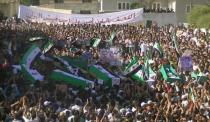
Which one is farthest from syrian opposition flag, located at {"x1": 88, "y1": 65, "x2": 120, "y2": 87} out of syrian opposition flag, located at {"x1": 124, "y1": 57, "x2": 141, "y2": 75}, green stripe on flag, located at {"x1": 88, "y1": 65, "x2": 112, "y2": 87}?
syrian opposition flag, located at {"x1": 124, "y1": 57, "x2": 141, "y2": 75}

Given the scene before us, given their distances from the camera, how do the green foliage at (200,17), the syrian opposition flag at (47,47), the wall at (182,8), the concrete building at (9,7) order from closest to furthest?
the syrian opposition flag at (47,47), the green foliage at (200,17), the wall at (182,8), the concrete building at (9,7)

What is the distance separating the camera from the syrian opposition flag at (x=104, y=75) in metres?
25.2

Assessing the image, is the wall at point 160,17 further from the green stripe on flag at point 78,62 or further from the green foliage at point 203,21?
the green stripe on flag at point 78,62

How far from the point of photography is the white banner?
149 ft

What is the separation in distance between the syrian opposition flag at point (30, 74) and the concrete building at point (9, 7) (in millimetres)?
41501

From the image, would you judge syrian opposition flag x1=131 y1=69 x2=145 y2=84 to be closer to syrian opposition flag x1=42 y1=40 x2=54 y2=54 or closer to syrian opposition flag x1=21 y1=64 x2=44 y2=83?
syrian opposition flag x1=21 y1=64 x2=44 y2=83

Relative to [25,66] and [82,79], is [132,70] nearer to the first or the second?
[82,79]

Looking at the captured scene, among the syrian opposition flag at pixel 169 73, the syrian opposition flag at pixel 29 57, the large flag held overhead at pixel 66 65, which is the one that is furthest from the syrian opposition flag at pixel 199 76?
the syrian opposition flag at pixel 29 57

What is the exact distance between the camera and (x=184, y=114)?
20672mm

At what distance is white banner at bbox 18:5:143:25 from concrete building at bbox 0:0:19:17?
774 inches

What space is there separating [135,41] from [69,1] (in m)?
34.8

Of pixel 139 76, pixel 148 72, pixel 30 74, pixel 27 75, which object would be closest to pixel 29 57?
pixel 30 74

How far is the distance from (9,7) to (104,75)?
43.5 meters

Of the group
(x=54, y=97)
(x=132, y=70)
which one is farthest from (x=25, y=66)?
(x=132, y=70)
